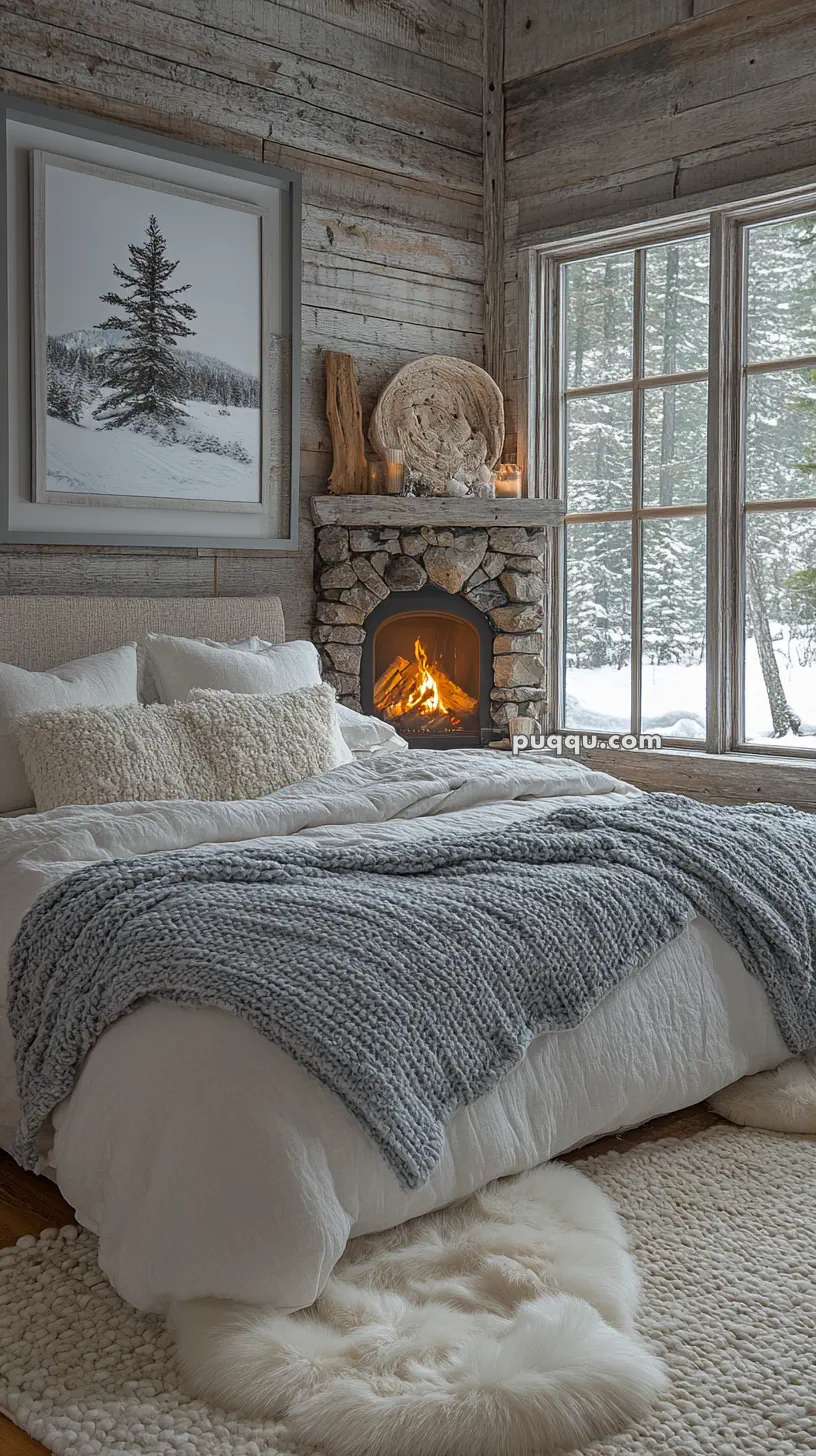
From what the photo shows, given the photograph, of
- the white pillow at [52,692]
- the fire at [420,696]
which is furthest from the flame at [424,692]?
the white pillow at [52,692]

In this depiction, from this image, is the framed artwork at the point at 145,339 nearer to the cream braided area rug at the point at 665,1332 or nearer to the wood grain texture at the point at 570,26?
the wood grain texture at the point at 570,26

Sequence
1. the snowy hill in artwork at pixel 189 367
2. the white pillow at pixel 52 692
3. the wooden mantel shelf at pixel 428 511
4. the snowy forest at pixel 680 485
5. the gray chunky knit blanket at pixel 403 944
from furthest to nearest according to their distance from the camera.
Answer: the wooden mantel shelf at pixel 428 511 < the snowy forest at pixel 680 485 < the snowy hill in artwork at pixel 189 367 < the white pillow at pixel 52 692 < the gray chunky knit blanket at pixel 403 944

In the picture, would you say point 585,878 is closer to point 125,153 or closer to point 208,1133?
point 208,1133

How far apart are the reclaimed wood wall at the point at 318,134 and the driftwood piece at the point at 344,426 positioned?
0.14 feet

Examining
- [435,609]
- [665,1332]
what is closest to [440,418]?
[435,609]

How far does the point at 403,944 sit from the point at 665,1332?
688 millimetres

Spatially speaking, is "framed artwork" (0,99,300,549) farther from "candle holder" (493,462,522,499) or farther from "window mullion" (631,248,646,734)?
"window mullion" (631,248,646,734)

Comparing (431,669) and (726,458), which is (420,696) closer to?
(431,669)

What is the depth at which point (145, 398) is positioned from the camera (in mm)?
4184

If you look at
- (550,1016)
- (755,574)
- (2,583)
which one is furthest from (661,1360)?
(755,574)

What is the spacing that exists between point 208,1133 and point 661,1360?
0.71 meters

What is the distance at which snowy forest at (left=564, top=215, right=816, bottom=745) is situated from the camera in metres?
4.54

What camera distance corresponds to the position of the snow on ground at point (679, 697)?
179 inches

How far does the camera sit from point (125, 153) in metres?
4.11
